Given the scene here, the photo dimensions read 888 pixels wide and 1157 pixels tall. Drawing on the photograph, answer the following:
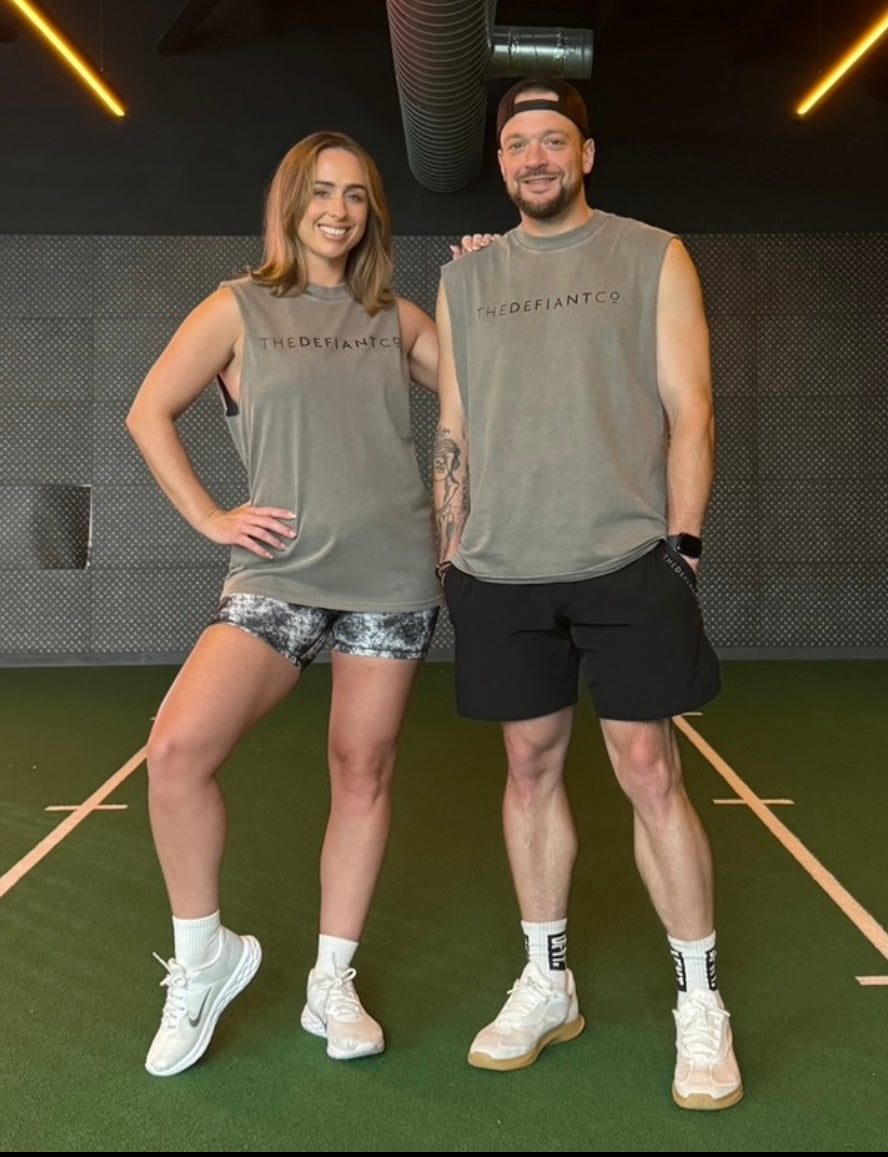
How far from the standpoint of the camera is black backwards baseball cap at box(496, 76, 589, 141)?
1866 millimetres

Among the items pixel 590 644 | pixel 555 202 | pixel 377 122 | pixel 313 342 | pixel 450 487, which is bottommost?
pixel 590 644

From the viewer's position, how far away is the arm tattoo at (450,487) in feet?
6.70

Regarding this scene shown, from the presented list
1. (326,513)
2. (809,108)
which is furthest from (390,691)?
(809,108)

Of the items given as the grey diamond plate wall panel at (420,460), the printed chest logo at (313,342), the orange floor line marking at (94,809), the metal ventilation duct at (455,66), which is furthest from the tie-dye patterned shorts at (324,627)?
the grey diamond plate wall panel at (420,460)

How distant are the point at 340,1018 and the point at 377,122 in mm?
6372

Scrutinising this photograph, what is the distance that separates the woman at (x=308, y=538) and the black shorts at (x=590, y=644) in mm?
161

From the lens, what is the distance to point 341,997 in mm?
2025

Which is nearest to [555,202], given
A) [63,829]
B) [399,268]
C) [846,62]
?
[63,829]

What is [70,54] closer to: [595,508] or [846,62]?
[846,62]

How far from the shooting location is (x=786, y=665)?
22.6 ft

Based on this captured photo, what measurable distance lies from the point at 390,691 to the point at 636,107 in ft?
20.5

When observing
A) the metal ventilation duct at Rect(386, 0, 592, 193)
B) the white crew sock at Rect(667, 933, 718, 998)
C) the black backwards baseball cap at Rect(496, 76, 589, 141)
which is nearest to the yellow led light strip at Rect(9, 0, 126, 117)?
the metal ventilation duct at Rect(386, 0, 592, 193)

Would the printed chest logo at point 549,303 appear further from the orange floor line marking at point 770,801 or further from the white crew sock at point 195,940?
the orange floor line marking at point 770,801

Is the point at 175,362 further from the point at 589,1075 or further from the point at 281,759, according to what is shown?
the point at 281,759
